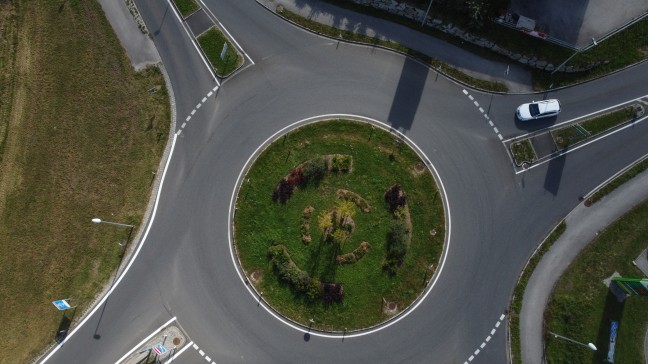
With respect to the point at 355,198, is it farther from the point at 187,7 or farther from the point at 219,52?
the point at 187,7

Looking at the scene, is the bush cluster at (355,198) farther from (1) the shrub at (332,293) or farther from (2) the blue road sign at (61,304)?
(2) the blue road sign at (61,304)

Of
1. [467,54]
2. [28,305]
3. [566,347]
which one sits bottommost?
[28,305]

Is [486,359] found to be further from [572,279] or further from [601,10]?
[601,10]

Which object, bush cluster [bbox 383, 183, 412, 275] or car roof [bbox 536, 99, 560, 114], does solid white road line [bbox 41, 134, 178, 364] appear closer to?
bush cluster [bbox 383, 183, 412, 275]

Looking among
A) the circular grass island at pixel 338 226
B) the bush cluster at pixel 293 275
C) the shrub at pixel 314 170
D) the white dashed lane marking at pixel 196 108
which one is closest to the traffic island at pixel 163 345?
the circular grass island at pixel 338 226

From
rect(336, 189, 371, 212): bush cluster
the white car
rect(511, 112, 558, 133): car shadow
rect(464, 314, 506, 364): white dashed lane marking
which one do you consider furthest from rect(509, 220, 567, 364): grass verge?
rect(336, 189, 371, 212): bush cluster

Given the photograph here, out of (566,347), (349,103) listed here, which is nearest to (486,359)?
(566,347)
